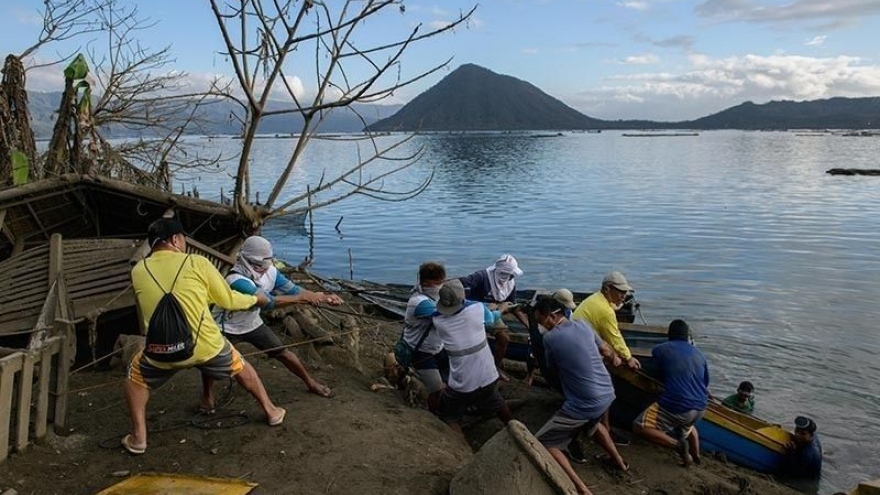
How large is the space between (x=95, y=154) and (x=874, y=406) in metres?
14.8

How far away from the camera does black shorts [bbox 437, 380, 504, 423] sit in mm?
7215

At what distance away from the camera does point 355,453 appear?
19.8 feet

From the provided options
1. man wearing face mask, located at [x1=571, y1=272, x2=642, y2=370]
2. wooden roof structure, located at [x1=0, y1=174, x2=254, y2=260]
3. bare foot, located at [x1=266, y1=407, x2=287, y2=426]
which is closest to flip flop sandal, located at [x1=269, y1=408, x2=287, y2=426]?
bare foot, located at [x1=266, y1=407, x2=287, y2=426]

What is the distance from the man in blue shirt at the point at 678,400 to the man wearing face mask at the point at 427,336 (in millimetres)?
2341

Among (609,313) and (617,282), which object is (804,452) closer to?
(609,313)

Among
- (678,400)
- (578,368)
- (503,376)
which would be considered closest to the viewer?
(578,368)

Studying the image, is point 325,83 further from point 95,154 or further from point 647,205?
point 647,205

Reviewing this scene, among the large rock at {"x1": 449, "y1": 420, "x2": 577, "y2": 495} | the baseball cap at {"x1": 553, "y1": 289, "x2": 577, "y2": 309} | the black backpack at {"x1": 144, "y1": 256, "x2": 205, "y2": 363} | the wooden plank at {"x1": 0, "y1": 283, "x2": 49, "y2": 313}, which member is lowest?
the large rock at {"x1": 449, "y1": 420, "x2": 577, "y2": 495}

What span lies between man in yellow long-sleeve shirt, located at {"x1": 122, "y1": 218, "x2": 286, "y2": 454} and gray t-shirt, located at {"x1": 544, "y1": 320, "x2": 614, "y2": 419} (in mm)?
2951

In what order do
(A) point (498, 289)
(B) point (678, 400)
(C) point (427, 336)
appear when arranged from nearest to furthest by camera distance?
(B) point (678, 400), (C) point (427, 336), (A) point (498, 289)

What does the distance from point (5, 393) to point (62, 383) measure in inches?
28.8

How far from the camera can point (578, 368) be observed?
6605 mm

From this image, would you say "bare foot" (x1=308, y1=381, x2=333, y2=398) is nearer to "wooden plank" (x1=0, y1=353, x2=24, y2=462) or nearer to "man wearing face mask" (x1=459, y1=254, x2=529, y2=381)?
"wooden plank" (x1=0, y1=353, x2=24, y2=462)

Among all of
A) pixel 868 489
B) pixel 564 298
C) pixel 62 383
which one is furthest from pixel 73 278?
pixel 868 489
